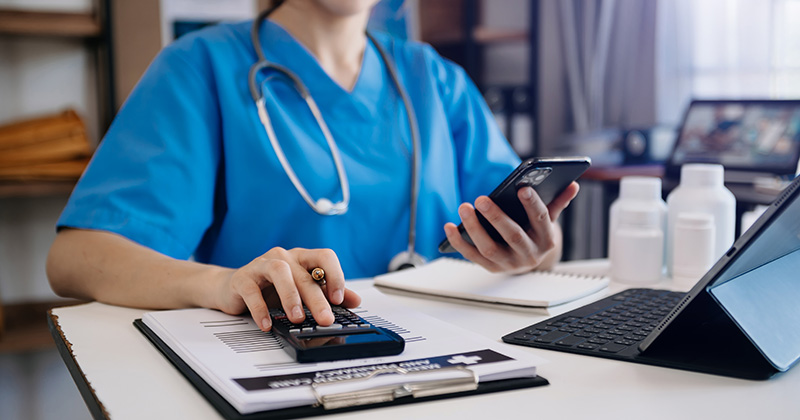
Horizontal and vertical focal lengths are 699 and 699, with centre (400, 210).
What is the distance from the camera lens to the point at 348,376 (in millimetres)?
487

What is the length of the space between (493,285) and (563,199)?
0.14m

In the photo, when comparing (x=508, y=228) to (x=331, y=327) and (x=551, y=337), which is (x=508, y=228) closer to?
(x=551, y=337)

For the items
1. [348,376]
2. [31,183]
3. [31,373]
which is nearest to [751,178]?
[348,376]

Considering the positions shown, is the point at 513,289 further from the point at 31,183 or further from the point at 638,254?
the point at 31,183

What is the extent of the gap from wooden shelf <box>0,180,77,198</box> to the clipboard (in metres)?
1.50

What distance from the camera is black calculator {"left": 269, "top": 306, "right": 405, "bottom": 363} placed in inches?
20.7

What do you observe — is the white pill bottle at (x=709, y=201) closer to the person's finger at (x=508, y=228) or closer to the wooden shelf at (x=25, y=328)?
the person's finger at (x=508, y=228)

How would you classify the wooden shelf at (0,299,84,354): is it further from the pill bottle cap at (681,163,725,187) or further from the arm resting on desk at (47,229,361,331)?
the pill bottle cap at (681,163,725,187)

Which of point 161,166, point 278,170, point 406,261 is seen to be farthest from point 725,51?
point 161,166

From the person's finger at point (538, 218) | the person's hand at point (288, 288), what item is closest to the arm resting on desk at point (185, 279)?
the person's hand at point (288, 288)

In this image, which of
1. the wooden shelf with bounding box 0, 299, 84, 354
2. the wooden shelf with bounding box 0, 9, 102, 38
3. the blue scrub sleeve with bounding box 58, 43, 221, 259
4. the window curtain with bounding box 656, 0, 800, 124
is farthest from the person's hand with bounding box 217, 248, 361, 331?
the window curtain with bounding box 656, 0, 800, 124

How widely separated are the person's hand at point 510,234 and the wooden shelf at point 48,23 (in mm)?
1490

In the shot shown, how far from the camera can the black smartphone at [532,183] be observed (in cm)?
72

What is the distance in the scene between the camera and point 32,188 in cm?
183
